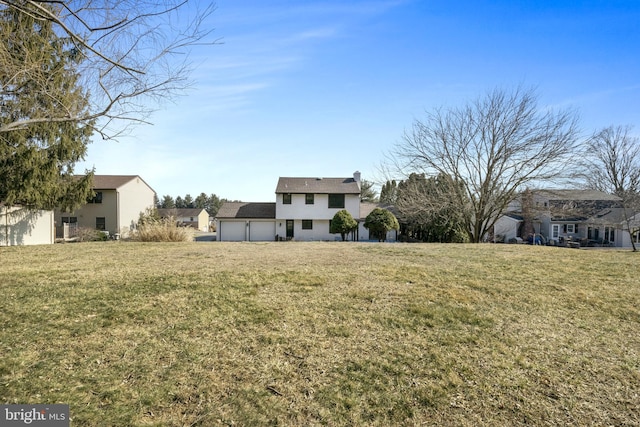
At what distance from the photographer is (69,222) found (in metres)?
25.8

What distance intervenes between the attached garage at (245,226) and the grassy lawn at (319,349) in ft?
67.5

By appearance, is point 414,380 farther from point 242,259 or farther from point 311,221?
point 311,221

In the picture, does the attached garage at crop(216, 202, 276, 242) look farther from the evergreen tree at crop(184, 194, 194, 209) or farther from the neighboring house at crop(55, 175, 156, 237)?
the evergreen tree at crop(184, 194, 194, 209)

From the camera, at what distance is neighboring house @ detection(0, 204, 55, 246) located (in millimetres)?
16375

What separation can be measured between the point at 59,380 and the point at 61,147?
17.0 metres

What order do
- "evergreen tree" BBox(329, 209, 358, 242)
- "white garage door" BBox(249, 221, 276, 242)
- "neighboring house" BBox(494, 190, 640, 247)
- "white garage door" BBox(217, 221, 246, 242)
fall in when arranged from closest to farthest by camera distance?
"evergreen tree" BBox(329, 209, 358, 242) → "neighboring house" BBox(494, 190, 640, 247) → "white garage door" BBox(217, 221, 246, 242) → "white garage door" BBox(249, 221, 276, 242)

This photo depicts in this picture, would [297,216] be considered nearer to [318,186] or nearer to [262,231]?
[318,186]

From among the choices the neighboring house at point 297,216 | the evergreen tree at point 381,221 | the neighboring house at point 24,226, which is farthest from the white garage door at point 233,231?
the neighboring house at point 24,226

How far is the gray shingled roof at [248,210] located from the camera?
86.4 ft

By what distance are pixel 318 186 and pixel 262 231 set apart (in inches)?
231

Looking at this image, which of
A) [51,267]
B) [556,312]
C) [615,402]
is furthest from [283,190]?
[615,402]

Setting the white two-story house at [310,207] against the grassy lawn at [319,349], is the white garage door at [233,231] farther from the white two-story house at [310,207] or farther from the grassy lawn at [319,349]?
the grassy lawn at [319,349]

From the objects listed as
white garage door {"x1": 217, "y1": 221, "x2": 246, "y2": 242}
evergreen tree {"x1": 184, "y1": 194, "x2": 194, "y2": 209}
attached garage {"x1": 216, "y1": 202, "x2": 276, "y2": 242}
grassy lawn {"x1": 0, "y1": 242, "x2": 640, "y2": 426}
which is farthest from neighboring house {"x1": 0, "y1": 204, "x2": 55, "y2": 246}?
evergreen tree {"x1": 184, "y1": 194, "x2": 194, "y2": 209}

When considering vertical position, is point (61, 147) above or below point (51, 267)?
above
